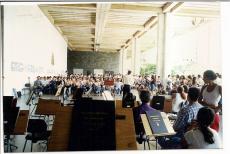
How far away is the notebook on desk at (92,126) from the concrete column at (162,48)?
20.0ft

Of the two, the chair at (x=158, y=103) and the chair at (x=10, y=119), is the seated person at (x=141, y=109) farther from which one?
the chair at (x=10, y=119)

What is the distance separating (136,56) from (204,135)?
9767mm

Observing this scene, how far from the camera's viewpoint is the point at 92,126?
2744mm

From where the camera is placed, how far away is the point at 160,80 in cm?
871

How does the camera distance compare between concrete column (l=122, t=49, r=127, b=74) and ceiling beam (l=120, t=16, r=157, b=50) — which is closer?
ceiling beam (l=120, t=16, r=157, b=50)

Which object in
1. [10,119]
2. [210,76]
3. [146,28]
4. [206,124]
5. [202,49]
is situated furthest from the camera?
[146,28]

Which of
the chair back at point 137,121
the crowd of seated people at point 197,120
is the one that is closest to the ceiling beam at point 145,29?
the crowd of seated people at point 197,120

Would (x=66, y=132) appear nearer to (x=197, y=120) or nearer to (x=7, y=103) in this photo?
(x=197, y=120)

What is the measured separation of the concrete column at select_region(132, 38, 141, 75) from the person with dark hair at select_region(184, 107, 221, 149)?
7.82m

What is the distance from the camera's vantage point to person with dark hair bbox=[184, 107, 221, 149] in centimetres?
288

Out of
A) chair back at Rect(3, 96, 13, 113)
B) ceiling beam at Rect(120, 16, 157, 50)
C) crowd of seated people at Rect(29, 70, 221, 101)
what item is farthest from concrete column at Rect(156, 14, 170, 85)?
chair back at Rect(3, 96, 13, 113)

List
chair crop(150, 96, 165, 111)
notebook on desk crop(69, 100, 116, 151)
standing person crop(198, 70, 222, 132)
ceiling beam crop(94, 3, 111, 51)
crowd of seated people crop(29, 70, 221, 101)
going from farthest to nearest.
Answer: ceiling beam crop(94, 3, 111, 51)
crowd of seated people crop(29, 70, 221, 101)
chair crop(150, 96, 165, 111)
standing person crop(198, 70, 222, 132)
notebook on desk crop(69, 100, 116, 151)

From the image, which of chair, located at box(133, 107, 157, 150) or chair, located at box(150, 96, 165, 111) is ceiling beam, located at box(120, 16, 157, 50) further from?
chair, located at box(133, 107, 157, 150)

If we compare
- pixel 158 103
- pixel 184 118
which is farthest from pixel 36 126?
pixel 158 103
